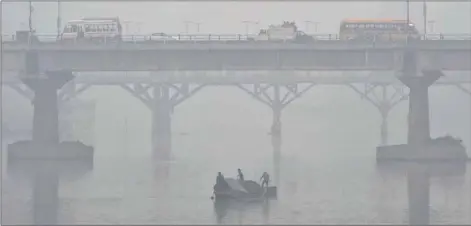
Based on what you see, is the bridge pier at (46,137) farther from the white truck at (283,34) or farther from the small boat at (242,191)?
the small boat at (242,191)

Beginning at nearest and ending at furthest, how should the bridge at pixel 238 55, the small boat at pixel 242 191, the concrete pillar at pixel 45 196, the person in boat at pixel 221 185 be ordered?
the concrete pillar at pixel 45 196, the small boat at pixel 242 191, the person in boat at pixel 221 185, the bridge at pixel 238 55

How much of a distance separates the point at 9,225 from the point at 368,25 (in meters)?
54.4

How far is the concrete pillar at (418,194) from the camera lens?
5045cm

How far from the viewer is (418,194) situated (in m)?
62.2

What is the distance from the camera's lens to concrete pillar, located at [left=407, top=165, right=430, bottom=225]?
50447 millimetres

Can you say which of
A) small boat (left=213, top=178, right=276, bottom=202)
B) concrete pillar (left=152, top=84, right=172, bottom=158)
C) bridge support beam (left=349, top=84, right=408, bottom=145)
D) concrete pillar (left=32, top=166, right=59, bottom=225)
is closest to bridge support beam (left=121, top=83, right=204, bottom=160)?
concrete pillar (left=152, top=84, right=172, bottom=158)

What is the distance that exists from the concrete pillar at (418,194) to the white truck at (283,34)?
14791 millimetres

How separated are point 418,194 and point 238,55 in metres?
28.2

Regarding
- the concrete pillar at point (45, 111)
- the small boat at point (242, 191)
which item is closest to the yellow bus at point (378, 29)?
the concrete pillar at point (45, 111)

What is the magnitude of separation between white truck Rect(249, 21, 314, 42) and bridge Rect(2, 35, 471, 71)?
4.37 ft

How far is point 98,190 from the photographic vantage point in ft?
212

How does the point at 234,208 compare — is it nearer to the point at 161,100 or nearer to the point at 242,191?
the point at 242,191

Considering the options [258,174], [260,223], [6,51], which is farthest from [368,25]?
[260,223]

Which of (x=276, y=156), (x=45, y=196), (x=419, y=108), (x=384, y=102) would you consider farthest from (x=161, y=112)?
(x=45, y=196)
